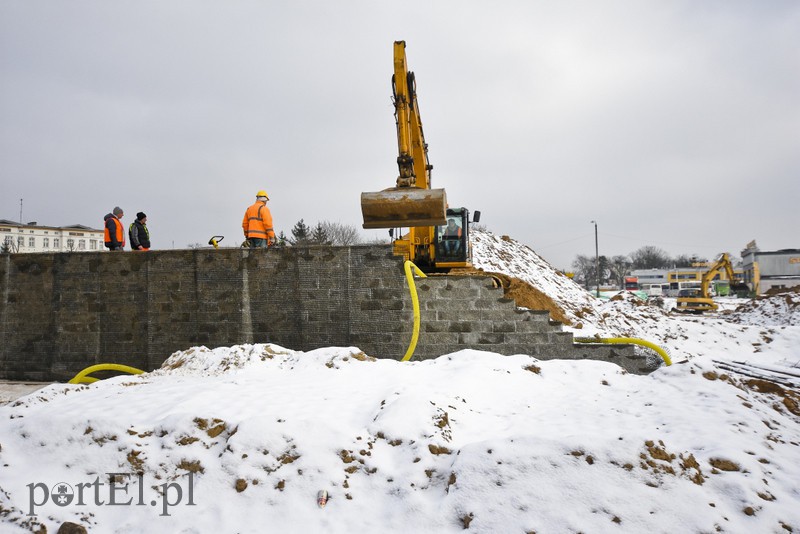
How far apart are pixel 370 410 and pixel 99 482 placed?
223 cm

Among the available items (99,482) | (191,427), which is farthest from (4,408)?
(191,427)

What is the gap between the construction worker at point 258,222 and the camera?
834 centimetres

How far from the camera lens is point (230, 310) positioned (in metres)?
7.81

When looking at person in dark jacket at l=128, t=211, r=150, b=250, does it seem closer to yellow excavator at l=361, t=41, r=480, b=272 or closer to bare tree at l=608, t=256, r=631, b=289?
yellow excavator at l=361, t=41, r=480, b=272

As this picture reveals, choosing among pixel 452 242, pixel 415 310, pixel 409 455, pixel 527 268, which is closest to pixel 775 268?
pixel 527 268

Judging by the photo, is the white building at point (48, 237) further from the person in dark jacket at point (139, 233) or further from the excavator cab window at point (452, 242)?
the excavator cab window at point (452, 242)

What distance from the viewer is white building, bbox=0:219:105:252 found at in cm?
6725

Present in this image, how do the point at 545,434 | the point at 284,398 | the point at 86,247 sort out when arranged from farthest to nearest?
the point at 86,247 < the point at 284,398 < the point at 545,434

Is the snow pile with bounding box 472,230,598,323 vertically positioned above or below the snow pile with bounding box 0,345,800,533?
above

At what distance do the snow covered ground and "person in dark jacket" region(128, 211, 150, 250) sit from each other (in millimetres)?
4274

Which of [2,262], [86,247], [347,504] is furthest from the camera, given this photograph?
[86,247]

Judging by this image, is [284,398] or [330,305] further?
[330,305]

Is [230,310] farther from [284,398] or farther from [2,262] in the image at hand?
[2,262]

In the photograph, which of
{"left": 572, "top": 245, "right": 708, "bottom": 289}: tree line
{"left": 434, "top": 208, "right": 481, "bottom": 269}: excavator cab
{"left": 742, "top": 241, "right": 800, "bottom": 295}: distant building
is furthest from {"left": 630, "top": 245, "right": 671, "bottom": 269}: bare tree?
{"left": 434, "top": 208, "right": 481, "bottom": 269}: excavator cab
